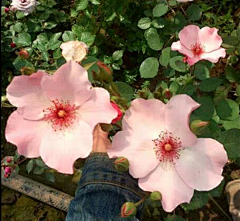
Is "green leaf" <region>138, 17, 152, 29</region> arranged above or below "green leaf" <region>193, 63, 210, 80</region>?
below

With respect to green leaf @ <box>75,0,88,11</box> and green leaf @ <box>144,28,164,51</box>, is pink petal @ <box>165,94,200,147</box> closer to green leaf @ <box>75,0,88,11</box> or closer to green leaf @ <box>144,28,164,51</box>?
green leaf @ <box>144,28,164,51</box>

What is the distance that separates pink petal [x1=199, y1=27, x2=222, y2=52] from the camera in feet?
3.26

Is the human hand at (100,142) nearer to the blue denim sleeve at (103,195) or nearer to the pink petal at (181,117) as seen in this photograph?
the blue denim sleeve at (103,195)

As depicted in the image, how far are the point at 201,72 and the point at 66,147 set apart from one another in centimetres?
43

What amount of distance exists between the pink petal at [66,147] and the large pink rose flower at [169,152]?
6 cm

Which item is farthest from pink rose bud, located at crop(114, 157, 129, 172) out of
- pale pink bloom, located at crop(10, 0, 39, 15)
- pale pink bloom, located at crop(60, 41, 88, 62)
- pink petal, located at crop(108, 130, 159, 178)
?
pale pink bloom, located at crop(10, 0, 39, 15)

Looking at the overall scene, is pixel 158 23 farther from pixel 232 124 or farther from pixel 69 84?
pixel 69 84

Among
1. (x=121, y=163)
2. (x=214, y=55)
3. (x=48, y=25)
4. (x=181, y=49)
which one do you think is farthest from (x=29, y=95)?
(x=48, y=25)

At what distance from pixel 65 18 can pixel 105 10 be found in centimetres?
32

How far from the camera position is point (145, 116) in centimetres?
73

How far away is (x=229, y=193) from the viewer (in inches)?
56.8

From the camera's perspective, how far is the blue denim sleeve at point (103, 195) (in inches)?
36.2

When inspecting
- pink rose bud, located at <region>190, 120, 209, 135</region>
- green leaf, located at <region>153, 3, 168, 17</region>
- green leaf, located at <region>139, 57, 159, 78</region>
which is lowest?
green leaf, located at <region>139, 57, 159, 78</region>

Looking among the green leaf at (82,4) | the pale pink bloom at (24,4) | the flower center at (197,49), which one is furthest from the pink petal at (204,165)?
the pale pink bloom at (24,4)
